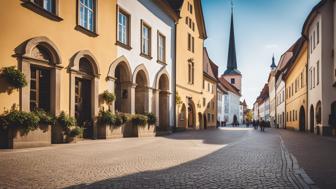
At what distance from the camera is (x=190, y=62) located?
1377 inches

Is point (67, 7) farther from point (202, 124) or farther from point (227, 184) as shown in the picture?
point (202, 124)

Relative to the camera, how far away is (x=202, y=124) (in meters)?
41.7

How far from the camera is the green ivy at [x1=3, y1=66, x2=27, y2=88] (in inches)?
457

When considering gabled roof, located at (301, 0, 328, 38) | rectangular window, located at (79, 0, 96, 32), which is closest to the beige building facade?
gabled roof, located at (301, 0, 328, 38)

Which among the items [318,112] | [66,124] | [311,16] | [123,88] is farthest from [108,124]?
[311,16]

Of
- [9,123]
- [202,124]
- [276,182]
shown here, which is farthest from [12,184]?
[202,124]

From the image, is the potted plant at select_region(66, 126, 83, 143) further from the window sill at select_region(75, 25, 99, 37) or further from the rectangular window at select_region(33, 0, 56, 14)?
the rectangular window at select_region(33, 0, 56, 14)

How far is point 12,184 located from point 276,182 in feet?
16.2

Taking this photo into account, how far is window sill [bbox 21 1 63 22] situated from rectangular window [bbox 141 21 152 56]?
907 cm

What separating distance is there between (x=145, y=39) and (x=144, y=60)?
171 cm

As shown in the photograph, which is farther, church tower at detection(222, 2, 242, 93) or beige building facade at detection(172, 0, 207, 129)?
church tower at detection(222, 2, 242, 93)

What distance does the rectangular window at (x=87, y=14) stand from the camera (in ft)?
53.5

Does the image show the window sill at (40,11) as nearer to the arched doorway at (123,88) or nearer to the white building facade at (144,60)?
the white building facade at (144,60)

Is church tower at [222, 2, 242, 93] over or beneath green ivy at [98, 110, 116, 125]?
over
